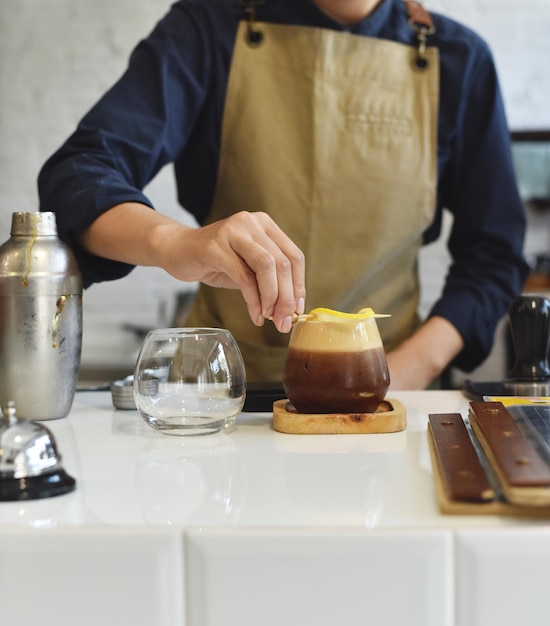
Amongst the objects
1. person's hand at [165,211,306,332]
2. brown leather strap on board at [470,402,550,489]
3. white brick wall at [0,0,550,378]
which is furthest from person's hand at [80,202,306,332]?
white brick wall at [0,0,550,378]

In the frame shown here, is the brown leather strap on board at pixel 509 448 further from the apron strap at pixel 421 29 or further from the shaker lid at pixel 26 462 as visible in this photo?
the apron strap at pixel 421 29

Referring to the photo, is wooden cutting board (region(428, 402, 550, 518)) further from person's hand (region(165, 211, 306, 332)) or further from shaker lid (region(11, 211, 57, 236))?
shaker lid (region(11, 211, 57, 236))

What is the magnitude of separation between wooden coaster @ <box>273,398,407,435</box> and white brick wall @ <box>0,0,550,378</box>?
2545 mm

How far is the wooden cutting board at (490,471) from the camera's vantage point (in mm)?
559

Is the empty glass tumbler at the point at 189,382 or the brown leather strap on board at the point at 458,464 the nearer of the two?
the brown leather strap on board at the point at 458,464

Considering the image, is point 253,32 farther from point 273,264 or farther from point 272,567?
point 272,567

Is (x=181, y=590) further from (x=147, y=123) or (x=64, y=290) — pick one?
(x=147, y=123)

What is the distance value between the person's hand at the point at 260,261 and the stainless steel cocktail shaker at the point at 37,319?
0.16m

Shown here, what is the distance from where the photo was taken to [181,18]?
4.88 feet

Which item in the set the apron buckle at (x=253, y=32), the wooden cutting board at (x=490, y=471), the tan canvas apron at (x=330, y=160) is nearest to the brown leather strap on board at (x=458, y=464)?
the wooden cutting board at (x=490, y=471)

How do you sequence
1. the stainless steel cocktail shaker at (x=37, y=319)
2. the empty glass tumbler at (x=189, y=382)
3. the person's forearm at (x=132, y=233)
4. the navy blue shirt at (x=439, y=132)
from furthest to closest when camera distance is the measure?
1. the navy blue shirt at (x=439, y=132)
2. the person's forearm at (x=132, y=233)
3. the stainless steel cocktail shaker at (x=37, y=319)
4. the empty glass tumbler at (x=189, y=382)

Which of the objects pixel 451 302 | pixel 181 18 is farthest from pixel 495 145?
pixel 181 18

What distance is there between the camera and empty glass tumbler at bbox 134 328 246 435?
84cm

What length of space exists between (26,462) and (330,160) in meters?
1.00
